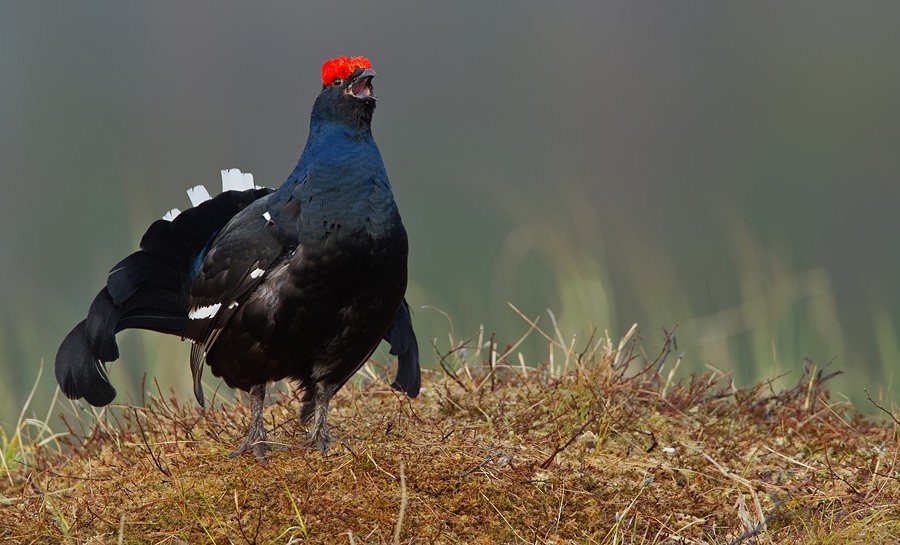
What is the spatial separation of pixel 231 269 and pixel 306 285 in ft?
1.26

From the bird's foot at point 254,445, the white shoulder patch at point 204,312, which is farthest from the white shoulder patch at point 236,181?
the bird's foot at point 254,445

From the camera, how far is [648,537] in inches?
135

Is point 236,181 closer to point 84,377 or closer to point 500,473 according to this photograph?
point 84,377

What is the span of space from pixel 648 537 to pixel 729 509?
378 mm

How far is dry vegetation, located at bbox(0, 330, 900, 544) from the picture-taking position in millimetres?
3363

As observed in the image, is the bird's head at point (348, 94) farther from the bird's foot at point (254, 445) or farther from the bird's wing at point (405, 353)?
the bird's foot at point (254, 445)

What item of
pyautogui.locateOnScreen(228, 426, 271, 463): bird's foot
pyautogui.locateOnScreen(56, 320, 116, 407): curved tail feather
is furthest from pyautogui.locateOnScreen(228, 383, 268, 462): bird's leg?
pyautogui.locateOnScreen(56, 320, 116, 407): curved tail feather

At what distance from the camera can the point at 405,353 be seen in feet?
14.5

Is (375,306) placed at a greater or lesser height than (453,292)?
greater

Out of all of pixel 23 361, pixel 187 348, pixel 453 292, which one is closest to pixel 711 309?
pixel 453 292

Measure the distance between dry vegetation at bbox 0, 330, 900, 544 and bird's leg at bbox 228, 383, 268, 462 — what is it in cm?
8

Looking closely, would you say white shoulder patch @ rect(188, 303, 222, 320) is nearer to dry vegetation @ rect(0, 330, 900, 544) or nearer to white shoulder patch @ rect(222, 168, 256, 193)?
dry vegetation @ rect(0, 330, 900, 544)

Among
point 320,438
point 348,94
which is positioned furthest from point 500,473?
point 348,94

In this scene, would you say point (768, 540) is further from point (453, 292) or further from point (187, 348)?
point (453, 292)
